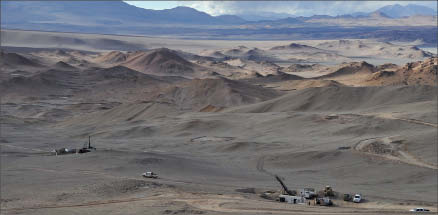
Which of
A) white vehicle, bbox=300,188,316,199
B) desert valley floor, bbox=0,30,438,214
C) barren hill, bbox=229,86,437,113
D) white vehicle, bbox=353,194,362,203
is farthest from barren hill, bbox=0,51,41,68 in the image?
white vehicle, bbox=353,194,362,203

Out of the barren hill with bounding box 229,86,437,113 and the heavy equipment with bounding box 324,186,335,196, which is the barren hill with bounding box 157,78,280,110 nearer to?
the barren hill with bounding box 229,86,437,113

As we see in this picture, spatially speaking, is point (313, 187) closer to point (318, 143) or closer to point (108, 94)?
point (318, 143)

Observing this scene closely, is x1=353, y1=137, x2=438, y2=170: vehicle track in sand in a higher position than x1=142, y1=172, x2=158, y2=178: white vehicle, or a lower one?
higher

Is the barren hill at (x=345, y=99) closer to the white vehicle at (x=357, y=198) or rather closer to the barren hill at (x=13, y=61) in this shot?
the white vehicle at (x=357, y=198)

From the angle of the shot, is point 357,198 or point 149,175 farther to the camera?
point 149,175

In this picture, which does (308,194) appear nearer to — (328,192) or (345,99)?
(328,192)

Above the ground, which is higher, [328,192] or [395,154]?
[328,192]

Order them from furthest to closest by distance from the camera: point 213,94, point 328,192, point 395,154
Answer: point 213,94 < point 395,154 < point 328,192

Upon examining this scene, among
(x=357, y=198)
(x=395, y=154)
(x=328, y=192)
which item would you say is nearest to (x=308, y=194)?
(x=328, y=192)
